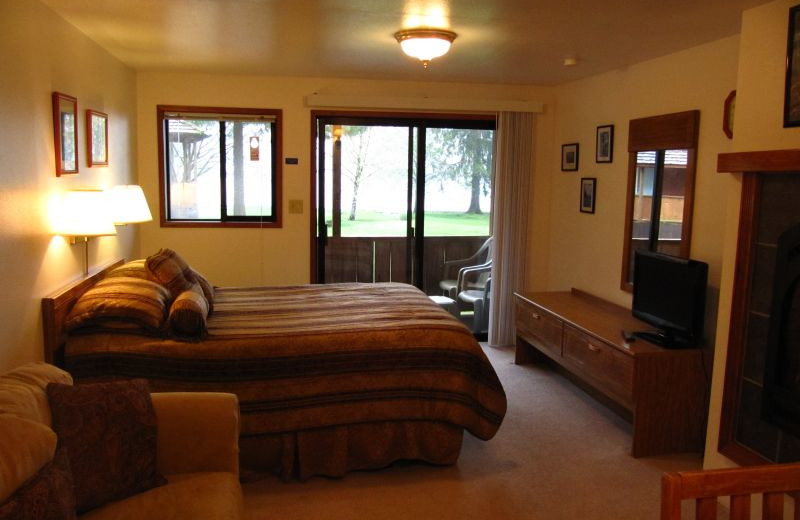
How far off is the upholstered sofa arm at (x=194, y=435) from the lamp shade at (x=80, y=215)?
132 cm

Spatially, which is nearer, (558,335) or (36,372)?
(36,372)

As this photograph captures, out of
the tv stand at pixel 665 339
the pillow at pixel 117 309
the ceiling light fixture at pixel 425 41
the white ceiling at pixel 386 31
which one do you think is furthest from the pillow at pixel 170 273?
the tv stand at pixel 665 339

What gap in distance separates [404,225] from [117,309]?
10.4 ft

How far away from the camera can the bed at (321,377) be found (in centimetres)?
317

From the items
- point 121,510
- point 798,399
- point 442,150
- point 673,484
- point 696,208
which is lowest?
point 121,510

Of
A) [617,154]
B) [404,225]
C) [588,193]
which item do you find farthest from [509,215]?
[617,154]

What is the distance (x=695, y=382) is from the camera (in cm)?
367

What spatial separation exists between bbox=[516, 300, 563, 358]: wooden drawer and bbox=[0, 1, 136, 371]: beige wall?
3131mm

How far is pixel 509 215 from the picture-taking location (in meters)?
5.86

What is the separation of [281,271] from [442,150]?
1835mm

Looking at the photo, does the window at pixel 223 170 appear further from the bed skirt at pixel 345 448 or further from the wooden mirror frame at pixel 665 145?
the wooden mirror frame at pixel 665 145

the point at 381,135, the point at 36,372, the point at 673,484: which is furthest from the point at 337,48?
the point at 673,484

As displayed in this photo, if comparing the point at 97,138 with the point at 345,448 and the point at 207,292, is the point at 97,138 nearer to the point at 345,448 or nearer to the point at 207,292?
the point at 207,292

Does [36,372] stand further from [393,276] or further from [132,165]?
[393,276]
